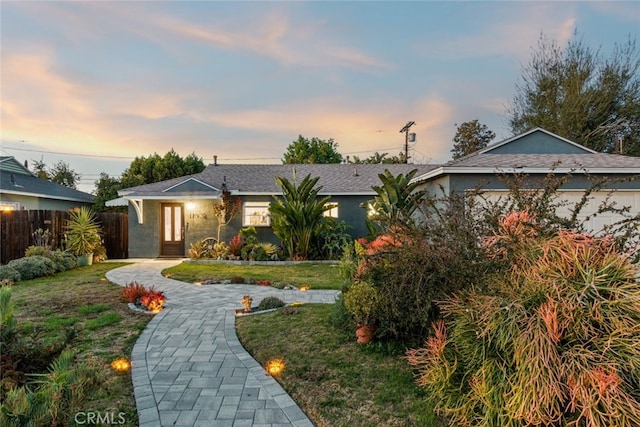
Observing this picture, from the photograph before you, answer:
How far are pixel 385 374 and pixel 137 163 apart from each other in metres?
28.0

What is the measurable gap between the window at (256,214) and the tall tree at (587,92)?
19.3 meters

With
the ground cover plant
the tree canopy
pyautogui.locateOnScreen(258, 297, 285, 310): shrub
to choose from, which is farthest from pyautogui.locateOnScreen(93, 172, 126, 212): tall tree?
pyautogui.locateOnScreen(258, 297, 285, 310): shrub

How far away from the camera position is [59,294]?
26.7 ft

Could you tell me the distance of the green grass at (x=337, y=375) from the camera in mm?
3156

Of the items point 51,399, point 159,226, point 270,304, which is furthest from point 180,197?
point 51,399

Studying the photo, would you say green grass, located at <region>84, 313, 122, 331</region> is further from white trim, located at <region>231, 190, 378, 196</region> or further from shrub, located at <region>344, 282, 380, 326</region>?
white trim, located at <region>231, 190, 378, 196</region>

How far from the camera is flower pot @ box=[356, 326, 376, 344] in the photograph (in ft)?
15.6

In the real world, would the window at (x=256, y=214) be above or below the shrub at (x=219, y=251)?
above

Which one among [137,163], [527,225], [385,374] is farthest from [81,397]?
[137,163]

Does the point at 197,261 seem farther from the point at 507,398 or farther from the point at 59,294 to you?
the point at 507,398

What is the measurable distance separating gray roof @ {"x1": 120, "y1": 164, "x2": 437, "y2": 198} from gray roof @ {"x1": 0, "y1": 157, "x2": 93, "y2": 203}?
163 inches

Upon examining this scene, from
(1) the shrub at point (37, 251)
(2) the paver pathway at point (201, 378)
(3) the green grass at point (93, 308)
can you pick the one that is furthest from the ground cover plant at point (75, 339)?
(1) the shrub at point (37, 251)

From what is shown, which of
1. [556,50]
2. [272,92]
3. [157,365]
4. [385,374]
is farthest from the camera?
[556,50]

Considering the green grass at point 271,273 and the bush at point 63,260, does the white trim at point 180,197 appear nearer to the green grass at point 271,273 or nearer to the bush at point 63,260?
the green grass at point 271,273
